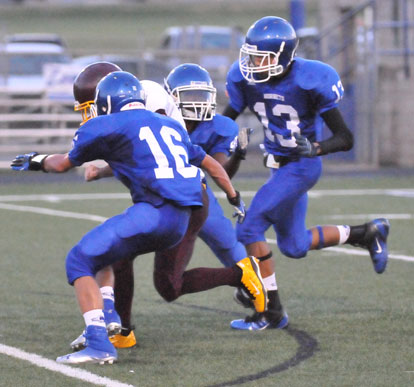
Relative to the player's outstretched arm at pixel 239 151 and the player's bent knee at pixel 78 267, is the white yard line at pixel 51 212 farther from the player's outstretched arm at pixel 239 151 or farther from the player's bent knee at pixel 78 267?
the player's bent knee at pixel 78 267

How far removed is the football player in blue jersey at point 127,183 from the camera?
5.00m

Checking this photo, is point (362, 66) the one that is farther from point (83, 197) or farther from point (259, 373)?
point (259, 373)

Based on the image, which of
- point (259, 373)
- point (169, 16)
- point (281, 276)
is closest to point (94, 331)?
point (259, 373)

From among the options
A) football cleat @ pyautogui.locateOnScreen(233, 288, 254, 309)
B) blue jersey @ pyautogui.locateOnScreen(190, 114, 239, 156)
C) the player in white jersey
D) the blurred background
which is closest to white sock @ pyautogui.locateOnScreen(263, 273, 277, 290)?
football cleat @ pyautogui.locateOnScreen(233, 288, 254, 309)

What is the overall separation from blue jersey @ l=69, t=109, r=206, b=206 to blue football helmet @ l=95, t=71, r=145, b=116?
0.06 meters

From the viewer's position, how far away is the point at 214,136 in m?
6.07

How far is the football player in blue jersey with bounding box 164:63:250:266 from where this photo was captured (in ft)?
19.5

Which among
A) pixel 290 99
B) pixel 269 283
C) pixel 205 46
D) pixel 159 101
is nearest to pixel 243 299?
pixel 269 283

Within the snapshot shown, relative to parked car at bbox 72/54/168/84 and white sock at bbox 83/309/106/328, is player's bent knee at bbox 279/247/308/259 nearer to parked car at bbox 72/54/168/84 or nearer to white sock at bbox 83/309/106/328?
white sock at bbox 83/309/106/328

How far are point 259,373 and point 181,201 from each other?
91 centimetres

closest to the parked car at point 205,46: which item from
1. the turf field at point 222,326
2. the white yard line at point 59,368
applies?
the turf field at point 222,326

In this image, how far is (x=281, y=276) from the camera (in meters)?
7.65

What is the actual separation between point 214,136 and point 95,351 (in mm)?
1631

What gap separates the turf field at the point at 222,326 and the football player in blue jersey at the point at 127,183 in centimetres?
34
